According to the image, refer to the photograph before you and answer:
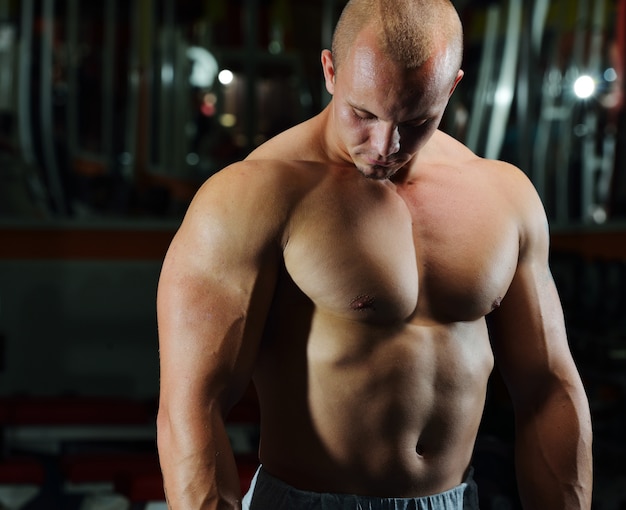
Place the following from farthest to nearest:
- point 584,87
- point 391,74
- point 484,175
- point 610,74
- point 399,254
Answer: point 584,87 → point 610,74 → point 484,175 → point 399,254 → point 391,74

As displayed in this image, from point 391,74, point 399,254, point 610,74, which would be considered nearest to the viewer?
point 391,74

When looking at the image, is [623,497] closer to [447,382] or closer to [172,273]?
[447,382]

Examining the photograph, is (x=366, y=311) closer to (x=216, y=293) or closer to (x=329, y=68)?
(x=216, y=293)

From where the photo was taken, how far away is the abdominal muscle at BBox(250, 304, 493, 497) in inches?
45.3

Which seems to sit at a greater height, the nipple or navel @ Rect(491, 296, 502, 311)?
the nipple

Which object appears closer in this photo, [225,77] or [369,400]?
[369,400]

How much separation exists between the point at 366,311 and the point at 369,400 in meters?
0.12

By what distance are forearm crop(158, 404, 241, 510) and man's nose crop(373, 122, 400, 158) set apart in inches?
14.5

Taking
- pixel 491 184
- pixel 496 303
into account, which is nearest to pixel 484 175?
pixel 491 184

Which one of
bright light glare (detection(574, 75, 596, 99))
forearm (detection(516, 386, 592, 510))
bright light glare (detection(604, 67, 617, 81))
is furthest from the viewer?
bright light glare (detection(574, 75, 596, 99))

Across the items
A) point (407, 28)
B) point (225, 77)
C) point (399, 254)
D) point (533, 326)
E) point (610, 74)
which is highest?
point (407, 28)

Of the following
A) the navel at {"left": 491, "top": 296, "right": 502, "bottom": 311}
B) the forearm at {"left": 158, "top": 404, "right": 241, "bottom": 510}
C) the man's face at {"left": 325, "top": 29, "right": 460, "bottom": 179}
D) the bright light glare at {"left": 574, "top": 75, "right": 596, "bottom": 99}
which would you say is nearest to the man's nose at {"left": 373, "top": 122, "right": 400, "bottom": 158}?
the man's face at {"left": 325, "top": 29, "right": 460, "bottom": 179}

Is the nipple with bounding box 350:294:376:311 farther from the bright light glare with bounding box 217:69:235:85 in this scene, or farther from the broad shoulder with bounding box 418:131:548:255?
the bright light glare with bounding box 217:69:235:85

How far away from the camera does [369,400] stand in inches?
45.6
